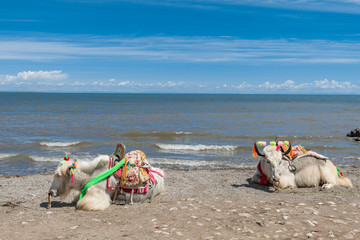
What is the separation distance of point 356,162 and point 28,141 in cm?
1822

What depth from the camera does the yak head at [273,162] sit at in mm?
9453

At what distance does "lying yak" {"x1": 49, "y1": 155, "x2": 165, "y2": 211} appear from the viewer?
755 cm

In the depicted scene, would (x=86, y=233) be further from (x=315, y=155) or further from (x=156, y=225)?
(x=315, y=155)

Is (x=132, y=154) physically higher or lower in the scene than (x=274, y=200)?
higher

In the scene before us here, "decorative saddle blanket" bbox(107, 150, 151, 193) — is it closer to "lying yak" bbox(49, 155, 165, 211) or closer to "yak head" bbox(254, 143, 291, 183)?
"lying yak" bbox(49, 155, 165, 211)

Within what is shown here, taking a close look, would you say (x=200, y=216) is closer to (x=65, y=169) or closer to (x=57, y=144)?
(x=65, y=169)

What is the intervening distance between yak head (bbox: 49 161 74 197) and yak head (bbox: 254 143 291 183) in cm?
495

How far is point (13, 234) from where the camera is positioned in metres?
6.04

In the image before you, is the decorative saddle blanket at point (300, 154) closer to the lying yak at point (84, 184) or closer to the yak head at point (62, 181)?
the lying yak at point (84, 184)

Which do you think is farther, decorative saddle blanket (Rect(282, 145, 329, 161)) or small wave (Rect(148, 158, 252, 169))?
small wave (Rect(148, 158, 252, 169))

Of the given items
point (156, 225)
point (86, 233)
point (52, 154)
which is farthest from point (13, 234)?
point (52, 154)

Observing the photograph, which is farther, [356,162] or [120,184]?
[356,162]

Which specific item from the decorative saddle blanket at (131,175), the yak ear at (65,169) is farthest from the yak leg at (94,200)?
the yak ear at (65,169)

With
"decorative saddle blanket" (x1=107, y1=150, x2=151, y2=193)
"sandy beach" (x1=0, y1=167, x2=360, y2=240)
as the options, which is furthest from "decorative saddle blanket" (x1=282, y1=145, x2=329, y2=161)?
"decorative saddle blanket" (x1=107, y1=150, x2=151, y2=193)
